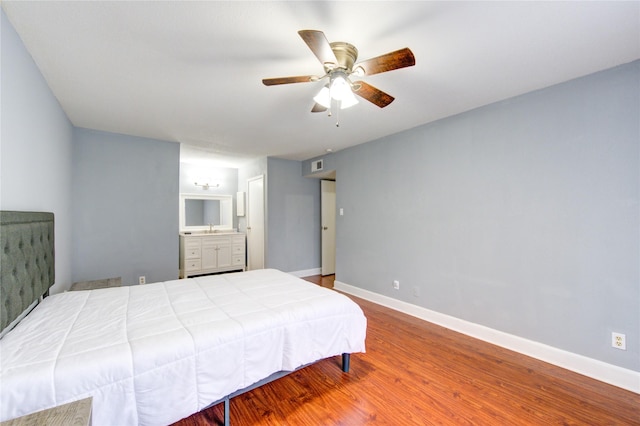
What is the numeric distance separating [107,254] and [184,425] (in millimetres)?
2879

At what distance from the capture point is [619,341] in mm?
1928

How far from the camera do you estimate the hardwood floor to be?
162cm

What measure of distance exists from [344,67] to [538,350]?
2828mm

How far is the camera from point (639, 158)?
186 centimetres

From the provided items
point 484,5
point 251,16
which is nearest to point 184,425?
point 251,16

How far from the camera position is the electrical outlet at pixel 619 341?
6.25ft

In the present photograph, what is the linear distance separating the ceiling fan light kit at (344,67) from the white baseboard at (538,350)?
242 centimetres

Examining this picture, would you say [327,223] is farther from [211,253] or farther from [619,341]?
[619,341]

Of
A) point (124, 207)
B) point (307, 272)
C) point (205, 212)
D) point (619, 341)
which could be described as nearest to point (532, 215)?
point (619, 341)

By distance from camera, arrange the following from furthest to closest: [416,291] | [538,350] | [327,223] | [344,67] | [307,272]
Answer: [327,223]
[307,272]
[416,291]
[538,350]
[344,67]

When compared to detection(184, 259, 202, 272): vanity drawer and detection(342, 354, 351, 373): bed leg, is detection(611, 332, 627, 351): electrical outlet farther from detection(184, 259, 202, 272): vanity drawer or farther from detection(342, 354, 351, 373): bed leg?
detection(184, 259, 202, 272): vanity drawer

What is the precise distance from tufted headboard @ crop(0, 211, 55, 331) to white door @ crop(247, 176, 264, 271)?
3.14 meters

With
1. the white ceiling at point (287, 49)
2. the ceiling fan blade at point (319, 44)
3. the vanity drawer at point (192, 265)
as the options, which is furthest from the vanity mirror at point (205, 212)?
the ceiling fan blade at point (319, 44)

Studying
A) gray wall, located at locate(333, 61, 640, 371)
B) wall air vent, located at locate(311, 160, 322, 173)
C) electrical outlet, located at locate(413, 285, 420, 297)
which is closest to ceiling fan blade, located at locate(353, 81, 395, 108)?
gray wall, located at locate(333, 61, 640, 371)
